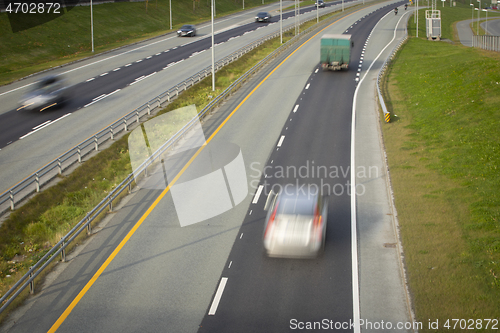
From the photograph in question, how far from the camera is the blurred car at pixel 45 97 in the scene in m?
29.1

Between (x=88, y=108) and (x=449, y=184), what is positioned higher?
(x=88, y=108)

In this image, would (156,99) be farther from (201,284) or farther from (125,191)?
(201,284)

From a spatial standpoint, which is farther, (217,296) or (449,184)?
(449,184)

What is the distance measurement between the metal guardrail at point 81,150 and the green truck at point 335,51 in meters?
9.84

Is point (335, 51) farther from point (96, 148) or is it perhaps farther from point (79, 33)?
point (79, 33)

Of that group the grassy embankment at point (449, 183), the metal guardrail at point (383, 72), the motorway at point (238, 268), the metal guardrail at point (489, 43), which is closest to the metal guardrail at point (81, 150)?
the motorway at point (238, 268)

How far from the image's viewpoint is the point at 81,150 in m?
22.6

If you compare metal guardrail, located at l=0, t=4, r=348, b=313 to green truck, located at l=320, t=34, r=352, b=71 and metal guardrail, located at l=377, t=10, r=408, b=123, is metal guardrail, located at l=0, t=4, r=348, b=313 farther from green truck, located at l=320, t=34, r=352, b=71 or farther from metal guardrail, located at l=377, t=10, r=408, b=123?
metal guardrail, located at l=377, t=10, r=408, b=123

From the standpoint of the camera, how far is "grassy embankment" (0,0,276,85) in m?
45.1

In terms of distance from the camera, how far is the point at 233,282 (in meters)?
12.0

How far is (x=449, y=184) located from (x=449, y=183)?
125 millimetres

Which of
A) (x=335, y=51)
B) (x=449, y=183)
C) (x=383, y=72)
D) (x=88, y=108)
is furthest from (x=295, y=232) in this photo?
(x=383, y=72)

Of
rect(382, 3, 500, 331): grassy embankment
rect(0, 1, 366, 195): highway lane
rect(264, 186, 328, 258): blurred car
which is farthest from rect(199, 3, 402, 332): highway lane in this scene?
rect(0, 1, 366, 195): highway lane

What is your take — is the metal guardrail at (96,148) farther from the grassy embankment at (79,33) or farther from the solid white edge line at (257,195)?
the grassy embankment at (79,33)
